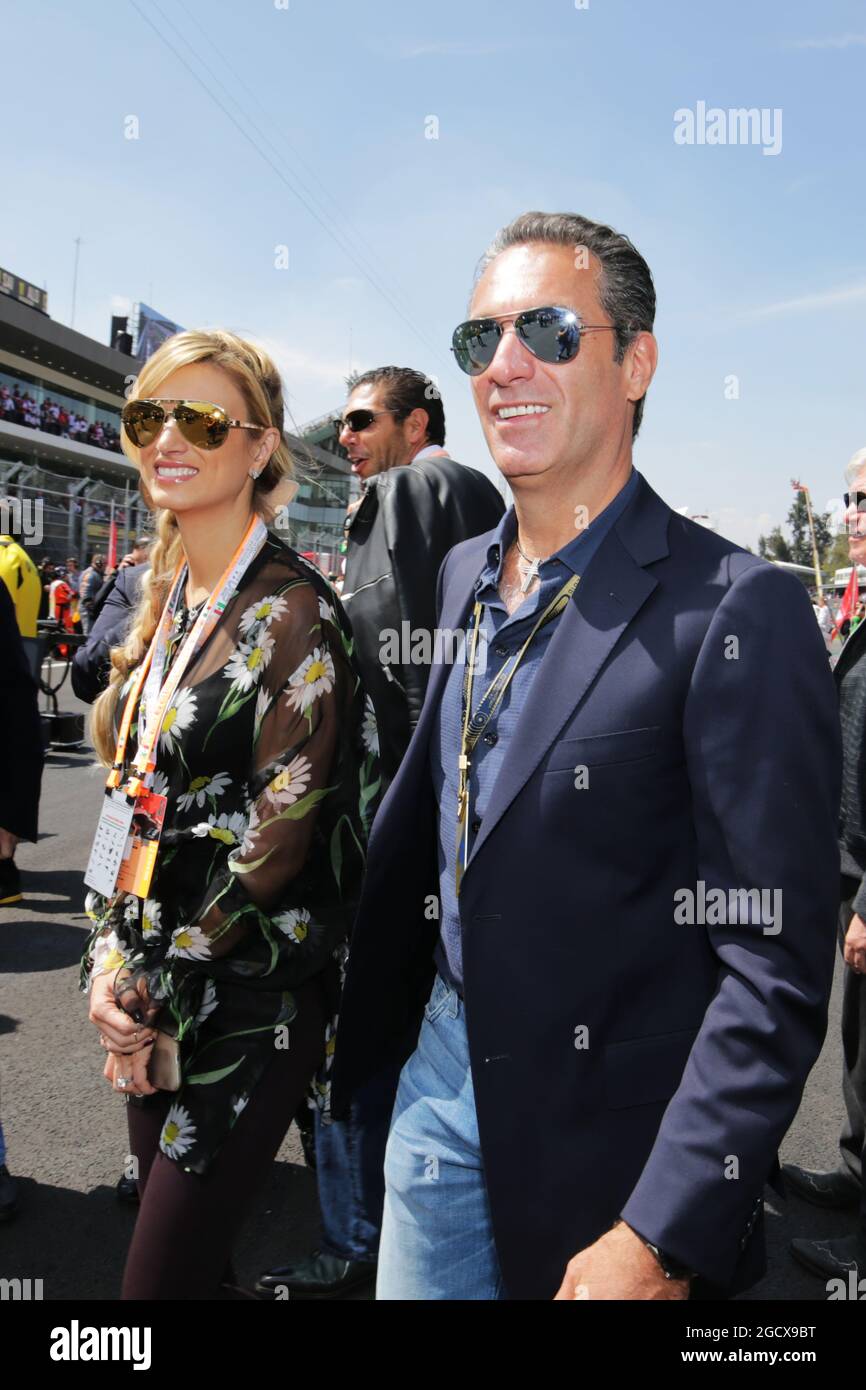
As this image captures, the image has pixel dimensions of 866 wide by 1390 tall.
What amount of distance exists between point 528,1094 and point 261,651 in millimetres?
979

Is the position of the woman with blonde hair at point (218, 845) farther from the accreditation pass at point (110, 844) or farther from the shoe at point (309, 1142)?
the shoe at point (309, 1142)

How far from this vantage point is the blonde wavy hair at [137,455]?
2.20 meters

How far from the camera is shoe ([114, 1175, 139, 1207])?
3.16 meters

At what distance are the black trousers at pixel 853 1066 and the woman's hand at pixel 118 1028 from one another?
239cm

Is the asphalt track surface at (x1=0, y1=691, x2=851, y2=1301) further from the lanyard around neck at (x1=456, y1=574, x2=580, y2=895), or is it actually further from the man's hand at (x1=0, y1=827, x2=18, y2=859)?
the man's hand at (x1=0, y1=827, x2=18, y2=859)

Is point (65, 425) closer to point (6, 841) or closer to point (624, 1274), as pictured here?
point (6, 841)

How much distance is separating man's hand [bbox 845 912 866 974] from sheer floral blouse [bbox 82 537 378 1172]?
1.69 meters

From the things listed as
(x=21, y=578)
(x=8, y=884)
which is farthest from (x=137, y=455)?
(x=21, y=578)

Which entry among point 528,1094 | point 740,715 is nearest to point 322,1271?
point 528,1094

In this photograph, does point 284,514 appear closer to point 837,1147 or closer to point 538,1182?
point 538,1182

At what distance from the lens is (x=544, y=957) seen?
A: 140 cm

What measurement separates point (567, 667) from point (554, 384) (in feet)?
1.57

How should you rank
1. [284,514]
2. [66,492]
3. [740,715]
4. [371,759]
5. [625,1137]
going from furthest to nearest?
[66,492], [284,514], [371,759], [625,1137], [740,715]
